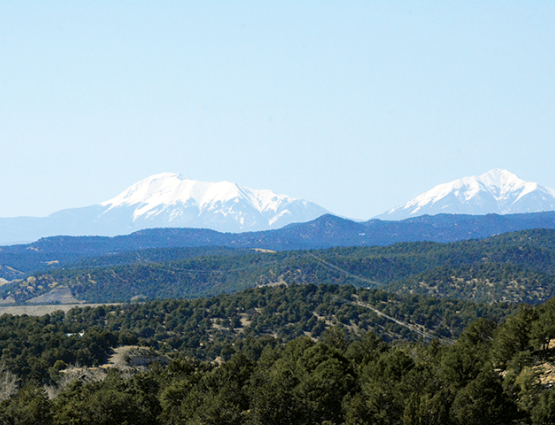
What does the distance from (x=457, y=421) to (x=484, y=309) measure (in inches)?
4168

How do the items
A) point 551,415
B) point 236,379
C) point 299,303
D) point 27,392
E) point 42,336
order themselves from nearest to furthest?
point 551,415, point 27,392, point 236,379, point 42,336, point 299,303

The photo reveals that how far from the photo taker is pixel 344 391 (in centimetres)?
6906

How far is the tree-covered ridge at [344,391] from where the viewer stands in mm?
58750

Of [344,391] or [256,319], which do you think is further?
[256,319]

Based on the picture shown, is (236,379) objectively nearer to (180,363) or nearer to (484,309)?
(180,363)

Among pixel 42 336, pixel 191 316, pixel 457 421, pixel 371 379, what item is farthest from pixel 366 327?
pixel 457 421

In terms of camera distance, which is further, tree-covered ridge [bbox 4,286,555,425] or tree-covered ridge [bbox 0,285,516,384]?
tree-covered ridge [bbox 0,285,516,384]

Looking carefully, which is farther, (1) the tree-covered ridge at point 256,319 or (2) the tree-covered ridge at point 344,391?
(1) the tree-covered ridge at point 256,319

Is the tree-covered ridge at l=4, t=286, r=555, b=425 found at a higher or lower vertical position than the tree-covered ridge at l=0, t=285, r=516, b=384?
higher

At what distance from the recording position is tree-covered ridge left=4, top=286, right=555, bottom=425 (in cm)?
5875

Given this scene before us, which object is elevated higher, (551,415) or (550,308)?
(550,308)

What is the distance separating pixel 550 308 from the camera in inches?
3155

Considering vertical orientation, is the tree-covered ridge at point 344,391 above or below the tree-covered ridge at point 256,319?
above

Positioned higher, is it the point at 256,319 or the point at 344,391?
the point at 344,391
